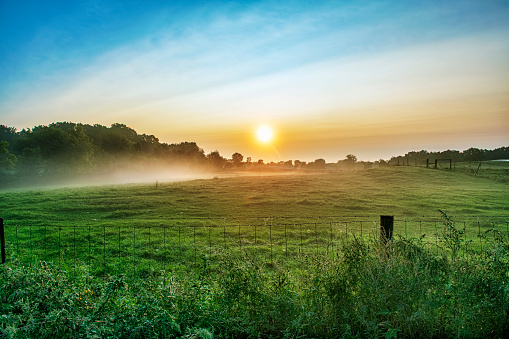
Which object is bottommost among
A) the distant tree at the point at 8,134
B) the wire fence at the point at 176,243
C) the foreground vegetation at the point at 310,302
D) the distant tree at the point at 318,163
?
the wire fence at the point at 176,243

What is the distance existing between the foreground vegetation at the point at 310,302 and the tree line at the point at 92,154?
61.8m

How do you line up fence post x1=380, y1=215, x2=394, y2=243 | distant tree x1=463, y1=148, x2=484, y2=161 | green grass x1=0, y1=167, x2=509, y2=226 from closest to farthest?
fence post x1=380, y1=215, x2=394, y2=243, green grass x1=0, y1=167, x2=509, y2=226, distant tree x1=463, y1=148, x2=484, y2=161

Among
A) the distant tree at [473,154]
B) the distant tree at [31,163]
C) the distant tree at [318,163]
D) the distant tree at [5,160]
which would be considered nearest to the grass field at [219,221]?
the distant tree at [5,160]

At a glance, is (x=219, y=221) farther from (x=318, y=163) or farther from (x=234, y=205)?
(x=318, y=163)

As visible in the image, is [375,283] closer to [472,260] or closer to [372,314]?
[372,314]

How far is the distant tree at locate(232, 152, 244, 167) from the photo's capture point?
125250 mm

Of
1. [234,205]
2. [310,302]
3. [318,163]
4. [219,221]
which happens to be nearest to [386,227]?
[310,302]

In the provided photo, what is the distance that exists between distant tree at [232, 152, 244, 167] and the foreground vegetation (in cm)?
→ 11817

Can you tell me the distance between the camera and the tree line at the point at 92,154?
2377 inches

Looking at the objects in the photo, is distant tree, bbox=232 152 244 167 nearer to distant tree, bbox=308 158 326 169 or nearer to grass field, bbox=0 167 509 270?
distant tree, bbox=308 158 326 169

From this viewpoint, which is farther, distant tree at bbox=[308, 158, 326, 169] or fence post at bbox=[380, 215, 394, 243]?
distant tree at bbox=[308, 158, 326, 169]

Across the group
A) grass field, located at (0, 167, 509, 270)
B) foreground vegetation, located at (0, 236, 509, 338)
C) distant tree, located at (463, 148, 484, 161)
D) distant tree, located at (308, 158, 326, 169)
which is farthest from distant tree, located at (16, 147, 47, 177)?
distant tree, located at (463, 148, 484, 161)

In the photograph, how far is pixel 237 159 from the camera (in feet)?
423

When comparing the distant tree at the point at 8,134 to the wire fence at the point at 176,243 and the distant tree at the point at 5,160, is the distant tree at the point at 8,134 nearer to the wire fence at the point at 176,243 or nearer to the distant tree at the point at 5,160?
the distant tree at the point at 5,160
